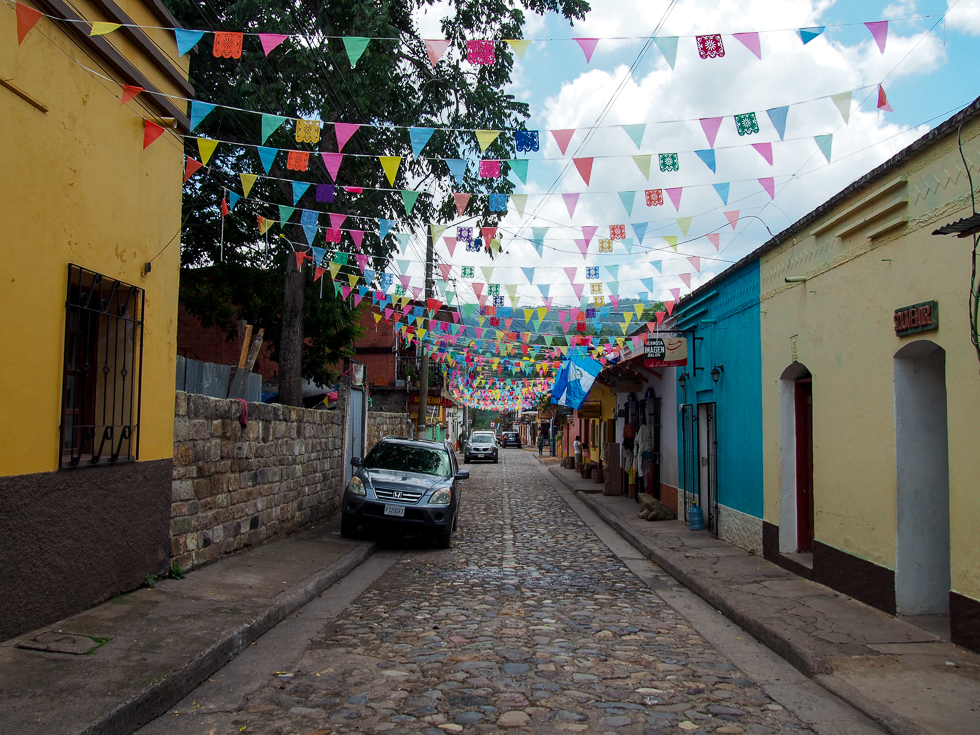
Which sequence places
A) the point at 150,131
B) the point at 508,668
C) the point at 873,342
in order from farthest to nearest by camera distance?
1. the point at 873,342
2. the point at 150,131
3. the point at 508,668

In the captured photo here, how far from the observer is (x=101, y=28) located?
18.9ft

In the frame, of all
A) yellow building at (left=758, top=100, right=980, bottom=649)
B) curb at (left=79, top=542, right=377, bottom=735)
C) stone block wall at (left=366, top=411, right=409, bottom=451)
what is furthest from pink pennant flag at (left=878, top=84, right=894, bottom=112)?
stone block wall at (left=366, top=411, right=409, bottom=451)

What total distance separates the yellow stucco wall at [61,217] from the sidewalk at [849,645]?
229 inches

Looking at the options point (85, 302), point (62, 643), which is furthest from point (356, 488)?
point (62, 643)

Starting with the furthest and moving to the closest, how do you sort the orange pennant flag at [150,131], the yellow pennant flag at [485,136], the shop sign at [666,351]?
the shop sign at [666,351], the yellow pennant flag at [485,136], the orange pennant flag at [150,131]

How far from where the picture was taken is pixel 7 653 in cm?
464

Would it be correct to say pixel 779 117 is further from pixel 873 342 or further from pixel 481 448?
pixel 481 448

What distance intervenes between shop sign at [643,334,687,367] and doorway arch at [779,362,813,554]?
159 inches

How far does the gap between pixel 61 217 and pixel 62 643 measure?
3.15 meters

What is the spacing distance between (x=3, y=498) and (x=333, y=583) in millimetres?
4221

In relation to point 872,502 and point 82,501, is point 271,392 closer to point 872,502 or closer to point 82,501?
point 82,501

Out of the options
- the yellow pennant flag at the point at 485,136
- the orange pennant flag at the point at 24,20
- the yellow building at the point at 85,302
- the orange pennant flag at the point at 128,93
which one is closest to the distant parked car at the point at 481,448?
the yellow building at the point at 85,302

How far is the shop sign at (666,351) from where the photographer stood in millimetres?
13133

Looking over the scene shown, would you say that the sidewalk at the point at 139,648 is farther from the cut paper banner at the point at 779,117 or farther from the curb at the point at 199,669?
the cut paper banner at the point at 779,117
